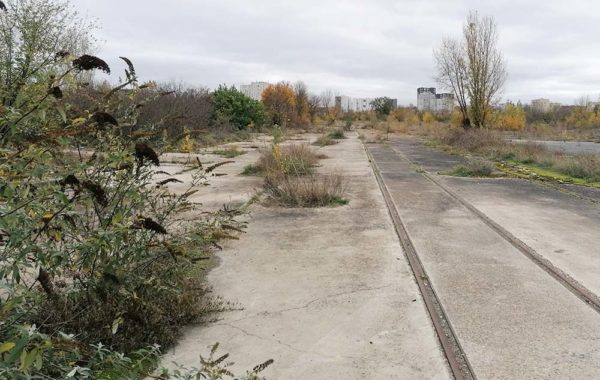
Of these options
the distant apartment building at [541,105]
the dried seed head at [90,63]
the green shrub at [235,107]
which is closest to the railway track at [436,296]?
the dried seed head at [90,63]

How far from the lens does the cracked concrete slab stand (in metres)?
3.16

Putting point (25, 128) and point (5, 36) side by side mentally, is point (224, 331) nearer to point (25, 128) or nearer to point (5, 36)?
point (25, 128)

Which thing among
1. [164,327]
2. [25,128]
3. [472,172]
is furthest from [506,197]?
[25,128]

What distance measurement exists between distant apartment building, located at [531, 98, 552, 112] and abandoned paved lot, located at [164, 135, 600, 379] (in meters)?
79.6

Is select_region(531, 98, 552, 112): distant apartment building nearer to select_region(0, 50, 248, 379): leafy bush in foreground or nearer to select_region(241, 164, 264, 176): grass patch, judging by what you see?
select_region(241, 164, 264, 176): grass patch

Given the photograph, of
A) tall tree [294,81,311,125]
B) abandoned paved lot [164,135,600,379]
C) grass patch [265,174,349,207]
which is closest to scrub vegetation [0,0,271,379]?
abandoned paved lot [164,135,600,379]

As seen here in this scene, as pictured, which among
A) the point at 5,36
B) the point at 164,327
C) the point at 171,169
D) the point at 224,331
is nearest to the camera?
the point at 164,327

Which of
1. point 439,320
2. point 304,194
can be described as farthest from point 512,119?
point 439,320

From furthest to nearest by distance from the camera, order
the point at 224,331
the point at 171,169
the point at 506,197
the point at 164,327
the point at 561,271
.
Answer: the point at 171,169 → the point at 506,197 → the point at 561,271 → the point at 224,331 → the point at 164,327

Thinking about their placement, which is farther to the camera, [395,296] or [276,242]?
[276,242]

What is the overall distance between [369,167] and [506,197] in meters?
5.62

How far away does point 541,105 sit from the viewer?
279 feet

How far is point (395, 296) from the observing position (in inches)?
167

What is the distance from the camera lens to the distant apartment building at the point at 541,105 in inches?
3146
